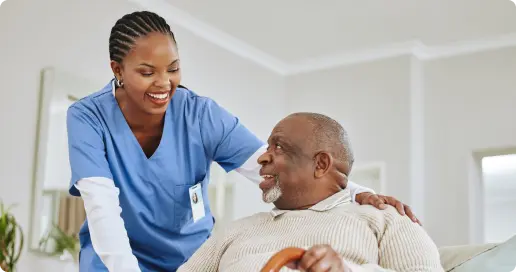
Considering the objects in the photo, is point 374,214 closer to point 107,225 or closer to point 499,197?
point 107,225

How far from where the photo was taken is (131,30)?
1739 millimetres

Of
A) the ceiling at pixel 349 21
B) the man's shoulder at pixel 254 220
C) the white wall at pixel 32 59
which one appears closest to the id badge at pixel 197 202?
the man's shoulder at pixel 254 220

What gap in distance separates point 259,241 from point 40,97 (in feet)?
8.67

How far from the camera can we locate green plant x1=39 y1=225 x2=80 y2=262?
3.78 m

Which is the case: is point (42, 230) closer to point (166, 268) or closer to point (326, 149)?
point (166, 268)

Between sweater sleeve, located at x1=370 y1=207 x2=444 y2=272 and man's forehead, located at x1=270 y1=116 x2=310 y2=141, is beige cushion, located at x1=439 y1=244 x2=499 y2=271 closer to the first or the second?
sweater sleeve, located at x1=370 y1=207 x2=444 y2=272

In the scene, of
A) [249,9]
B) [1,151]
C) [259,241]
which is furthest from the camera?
[249,9]

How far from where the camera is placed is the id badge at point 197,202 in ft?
6.10

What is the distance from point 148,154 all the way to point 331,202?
50cm

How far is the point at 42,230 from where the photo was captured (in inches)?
148

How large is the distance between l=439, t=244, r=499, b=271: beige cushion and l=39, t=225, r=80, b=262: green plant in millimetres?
2492

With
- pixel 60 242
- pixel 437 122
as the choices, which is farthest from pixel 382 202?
pixel 437 122

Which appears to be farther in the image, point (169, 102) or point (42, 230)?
point (42, 230)

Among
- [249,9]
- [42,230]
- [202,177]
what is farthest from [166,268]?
[249,9]
